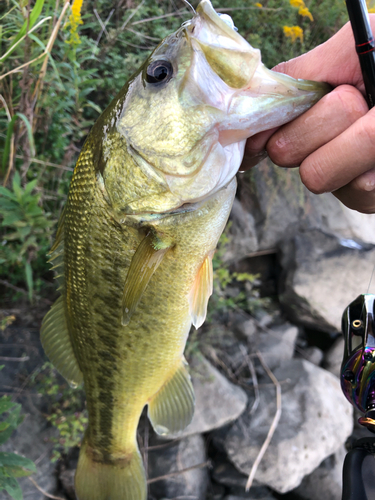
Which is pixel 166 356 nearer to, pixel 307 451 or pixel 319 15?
pixel 307 451

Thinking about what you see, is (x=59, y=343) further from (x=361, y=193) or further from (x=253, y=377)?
(x=253, y=377)

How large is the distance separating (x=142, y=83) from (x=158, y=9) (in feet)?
7.42

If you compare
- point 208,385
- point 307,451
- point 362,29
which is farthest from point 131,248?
point 307,451

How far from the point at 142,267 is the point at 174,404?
82cm

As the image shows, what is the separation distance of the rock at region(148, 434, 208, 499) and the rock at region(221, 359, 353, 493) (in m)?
0.25

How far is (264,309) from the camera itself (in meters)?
3.74

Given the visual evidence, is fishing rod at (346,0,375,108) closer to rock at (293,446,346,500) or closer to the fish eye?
the fish eye

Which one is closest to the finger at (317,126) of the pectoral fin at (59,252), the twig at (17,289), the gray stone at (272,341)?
the pectoral fin at (59,252)

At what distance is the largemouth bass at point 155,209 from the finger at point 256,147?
8 cm

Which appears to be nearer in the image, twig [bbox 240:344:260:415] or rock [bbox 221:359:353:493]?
rock [bbox 221:359:353:493]

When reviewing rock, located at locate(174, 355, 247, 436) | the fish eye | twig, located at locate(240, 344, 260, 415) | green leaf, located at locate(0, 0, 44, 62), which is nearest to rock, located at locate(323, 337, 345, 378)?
twig, located at locate(240, 344, 260, 415)

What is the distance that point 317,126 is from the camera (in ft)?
2.97

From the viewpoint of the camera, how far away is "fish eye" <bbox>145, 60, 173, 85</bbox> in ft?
3.04

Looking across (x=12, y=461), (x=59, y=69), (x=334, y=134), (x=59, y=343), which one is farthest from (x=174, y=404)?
(x=59, y=69)
